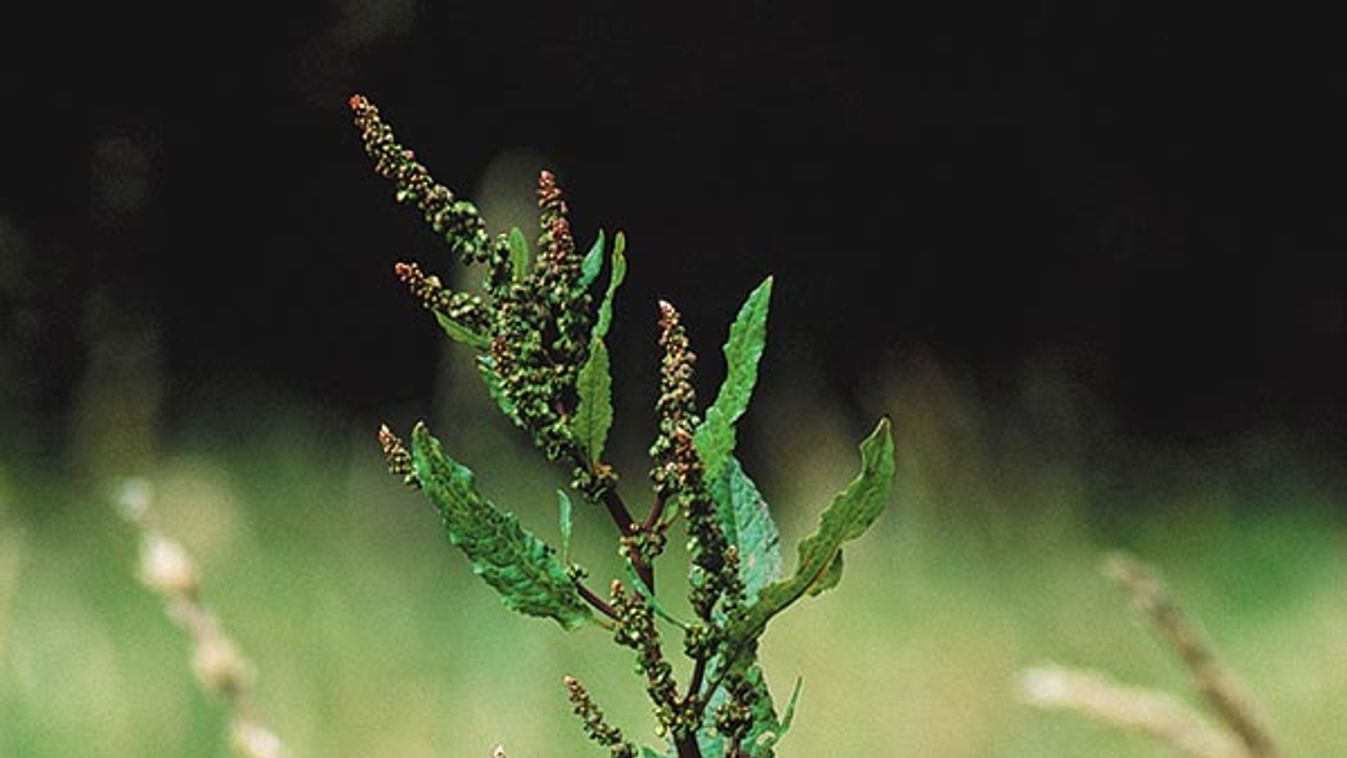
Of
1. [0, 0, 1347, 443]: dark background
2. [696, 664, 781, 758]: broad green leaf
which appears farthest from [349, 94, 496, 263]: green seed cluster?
A: [0, 0, 1347, 443]: dark background

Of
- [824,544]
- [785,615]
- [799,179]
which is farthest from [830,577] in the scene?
[799,179]

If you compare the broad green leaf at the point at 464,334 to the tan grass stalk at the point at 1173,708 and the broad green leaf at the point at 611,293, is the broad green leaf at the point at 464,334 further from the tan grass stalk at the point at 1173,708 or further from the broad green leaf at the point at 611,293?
the tan grass stalk at the point at 1173,708

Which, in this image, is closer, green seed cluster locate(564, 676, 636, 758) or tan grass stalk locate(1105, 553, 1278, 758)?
green seed cluster locate(564, 676, 636, 758)

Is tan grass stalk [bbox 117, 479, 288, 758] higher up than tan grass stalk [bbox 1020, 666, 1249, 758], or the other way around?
tan grass stalk [bbox 117, 479, 288, 758]

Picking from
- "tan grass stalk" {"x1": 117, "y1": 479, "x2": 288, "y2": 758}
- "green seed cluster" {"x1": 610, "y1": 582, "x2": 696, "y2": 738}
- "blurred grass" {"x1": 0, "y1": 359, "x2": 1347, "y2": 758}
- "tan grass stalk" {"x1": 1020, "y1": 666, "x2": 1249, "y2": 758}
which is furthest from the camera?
"blurred grass" {"x1": 0, "y1": 359, "x2": 1347, "y2": 758}

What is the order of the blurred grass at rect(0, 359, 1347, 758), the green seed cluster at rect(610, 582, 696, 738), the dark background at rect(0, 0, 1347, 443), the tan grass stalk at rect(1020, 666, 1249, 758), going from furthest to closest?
the dark background at rect(0, 0, 1347, 443) → the blurred grass at rect(0, 359, 1347, 758) → the tan grass stalk at rect(1020, 666, 1249, 758) → the green seed cluster at rect(610, 582, 696, 738)

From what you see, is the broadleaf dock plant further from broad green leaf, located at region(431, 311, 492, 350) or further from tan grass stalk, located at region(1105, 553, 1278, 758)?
tan grass stalk, located at region(1105, 553, 1278, 758)
